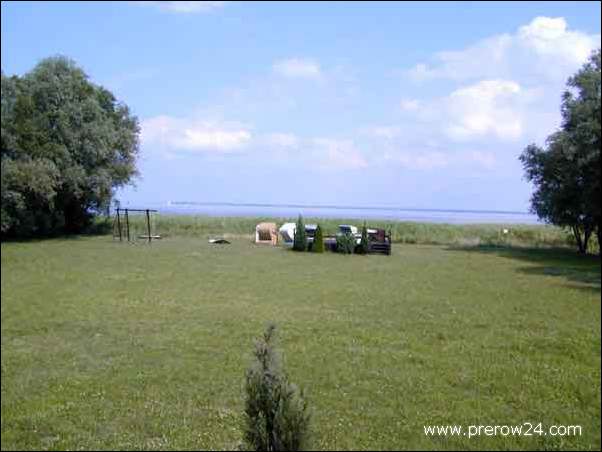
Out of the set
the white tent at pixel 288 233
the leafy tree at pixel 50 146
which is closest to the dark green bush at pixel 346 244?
the white tent at pixel 288 233

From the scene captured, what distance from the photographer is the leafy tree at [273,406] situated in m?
2.36

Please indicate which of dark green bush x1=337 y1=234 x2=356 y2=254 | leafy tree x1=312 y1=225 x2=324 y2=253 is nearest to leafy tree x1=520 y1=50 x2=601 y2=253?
dark green bush x1=337 y1=234 x2=356 y2=254

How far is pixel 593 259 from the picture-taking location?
19.9 feet

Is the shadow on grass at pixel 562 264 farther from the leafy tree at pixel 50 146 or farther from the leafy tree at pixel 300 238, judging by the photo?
the leafy tree at pixel 300 238

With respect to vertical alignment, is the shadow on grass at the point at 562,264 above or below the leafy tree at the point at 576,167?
below

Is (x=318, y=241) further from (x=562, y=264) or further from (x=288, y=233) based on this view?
(x=562, y=264)

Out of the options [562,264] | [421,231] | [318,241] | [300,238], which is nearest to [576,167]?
[562,264]

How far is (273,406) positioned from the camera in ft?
7.79

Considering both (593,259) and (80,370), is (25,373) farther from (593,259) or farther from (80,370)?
(593,259)

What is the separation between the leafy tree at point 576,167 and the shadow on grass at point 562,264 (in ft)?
0.99

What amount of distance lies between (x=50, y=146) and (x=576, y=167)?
7.85 meters

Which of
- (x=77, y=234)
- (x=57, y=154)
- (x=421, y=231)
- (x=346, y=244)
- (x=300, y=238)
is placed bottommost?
(x=346, y=244)

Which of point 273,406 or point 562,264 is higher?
point 562,264

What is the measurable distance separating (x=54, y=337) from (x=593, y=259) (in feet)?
18.9
